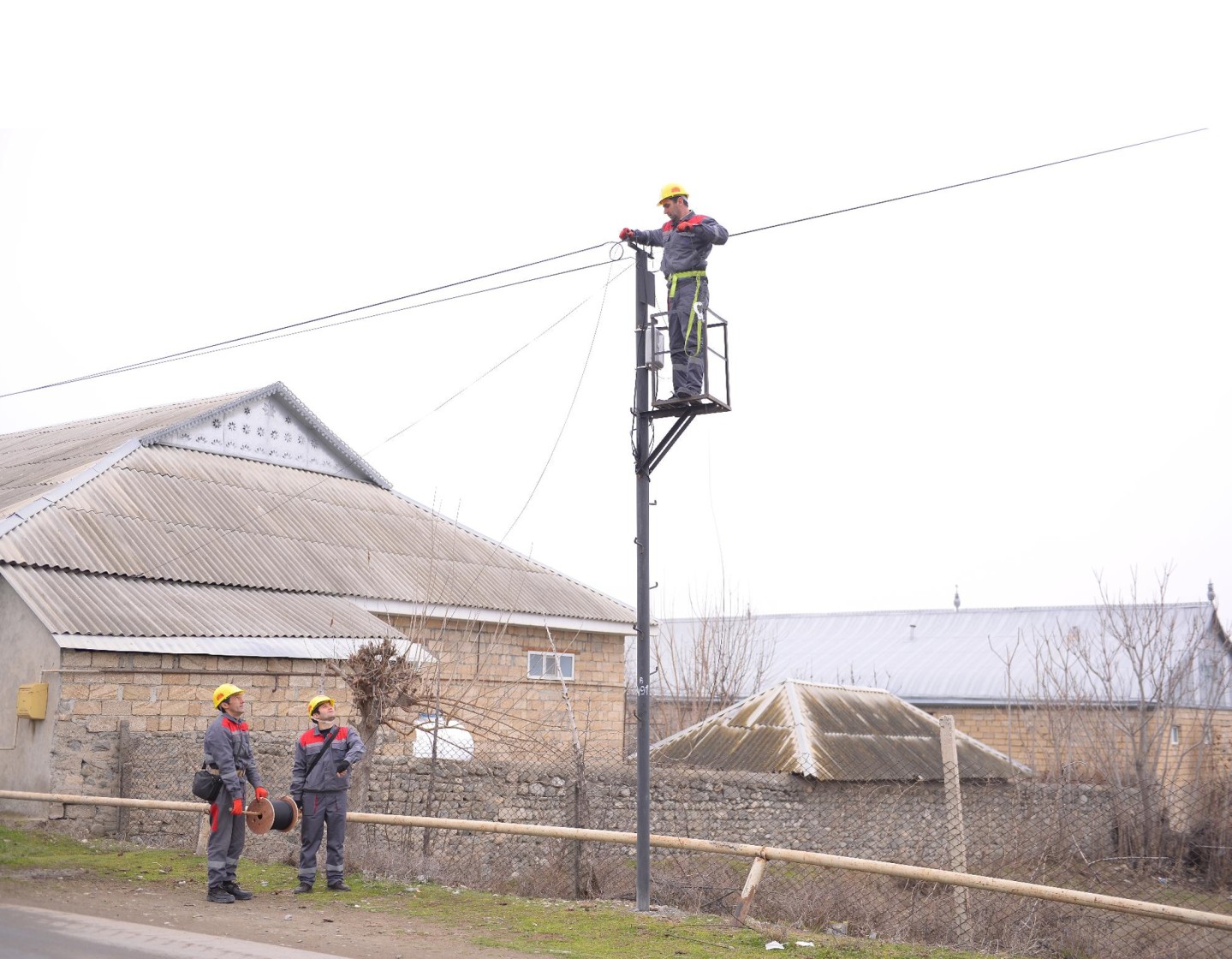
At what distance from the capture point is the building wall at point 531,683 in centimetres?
1862

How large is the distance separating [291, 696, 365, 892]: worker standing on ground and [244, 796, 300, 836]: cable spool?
0.37 ft

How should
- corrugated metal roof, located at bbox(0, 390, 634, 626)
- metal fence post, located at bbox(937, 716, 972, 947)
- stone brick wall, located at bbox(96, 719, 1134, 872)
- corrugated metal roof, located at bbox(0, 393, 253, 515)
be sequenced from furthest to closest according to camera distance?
corrugated metal roof, located at bbox(0, 393, 253, 515) < corrugated metal roof, located at bbox(0, 390, 634, 626) < stone brick wall, located at bbox(96, 719, 1134, 872) < metal fence post, located at bbox(937, 716, 972, 947)

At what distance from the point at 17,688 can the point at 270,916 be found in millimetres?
7274

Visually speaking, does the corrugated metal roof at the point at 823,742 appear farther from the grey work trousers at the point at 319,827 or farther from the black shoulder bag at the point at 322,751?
the black shoulder bag at the point at 322,751

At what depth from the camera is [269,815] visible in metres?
8.97

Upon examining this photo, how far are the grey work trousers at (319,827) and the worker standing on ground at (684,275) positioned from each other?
4.30 m

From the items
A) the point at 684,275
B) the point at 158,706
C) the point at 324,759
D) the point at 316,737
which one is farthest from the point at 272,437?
the point at 684,275

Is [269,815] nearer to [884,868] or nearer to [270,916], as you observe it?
[270,916]

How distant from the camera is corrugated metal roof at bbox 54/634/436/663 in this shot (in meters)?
13.5

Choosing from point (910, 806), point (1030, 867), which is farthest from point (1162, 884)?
point (910, 806)

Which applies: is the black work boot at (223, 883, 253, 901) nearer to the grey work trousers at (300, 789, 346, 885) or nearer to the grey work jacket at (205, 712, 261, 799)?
the grey work trousers at (300, 789, 346, 885)

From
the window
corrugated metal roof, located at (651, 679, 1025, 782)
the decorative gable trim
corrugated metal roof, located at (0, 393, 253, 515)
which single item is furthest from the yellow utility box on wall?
corrugated metal roof, located at (651, 679, 1025, 782)

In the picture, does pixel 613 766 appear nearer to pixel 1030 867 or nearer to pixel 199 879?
pixel 1030 867

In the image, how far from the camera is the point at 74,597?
14.2 m
